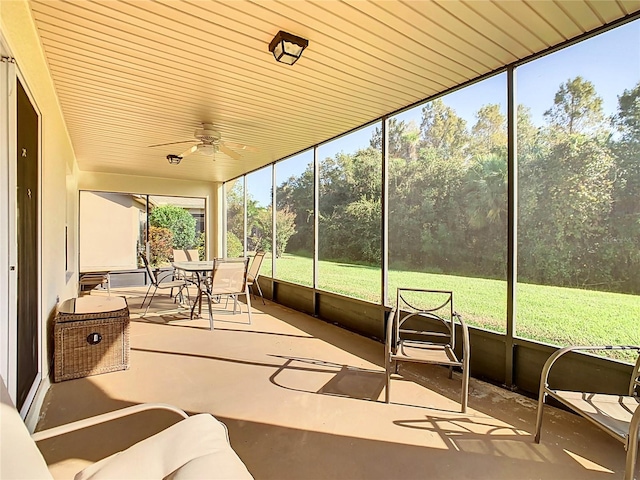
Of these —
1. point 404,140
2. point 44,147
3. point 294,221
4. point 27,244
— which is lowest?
point 27,244

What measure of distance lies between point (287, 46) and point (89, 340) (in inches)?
109

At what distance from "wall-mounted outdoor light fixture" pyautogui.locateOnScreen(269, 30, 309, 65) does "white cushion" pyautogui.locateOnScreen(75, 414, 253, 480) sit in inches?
86.2

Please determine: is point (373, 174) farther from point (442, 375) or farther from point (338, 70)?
point (442, 375)

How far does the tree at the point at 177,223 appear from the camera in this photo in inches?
329

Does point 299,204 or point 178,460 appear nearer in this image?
point 178,460

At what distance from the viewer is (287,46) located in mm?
2221

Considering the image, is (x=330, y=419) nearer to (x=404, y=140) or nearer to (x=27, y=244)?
(x=27, y=244)

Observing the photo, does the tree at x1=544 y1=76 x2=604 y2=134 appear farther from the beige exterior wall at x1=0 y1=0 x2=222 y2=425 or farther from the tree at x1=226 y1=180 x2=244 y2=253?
the tree at x1=226 y1=180 x2=244 y2=253

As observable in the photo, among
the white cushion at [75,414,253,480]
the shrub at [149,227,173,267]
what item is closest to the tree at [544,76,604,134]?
the white cushion at [75,414,253,480]

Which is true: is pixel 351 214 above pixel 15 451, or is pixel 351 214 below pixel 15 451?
above

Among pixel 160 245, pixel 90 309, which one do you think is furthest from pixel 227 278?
pixel 160 245

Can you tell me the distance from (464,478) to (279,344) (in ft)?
7.83

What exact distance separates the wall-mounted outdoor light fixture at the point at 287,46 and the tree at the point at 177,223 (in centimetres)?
699

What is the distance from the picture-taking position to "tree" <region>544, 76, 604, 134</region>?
122 inches
